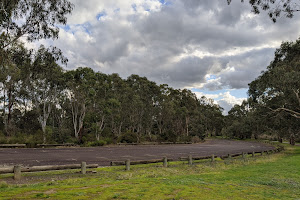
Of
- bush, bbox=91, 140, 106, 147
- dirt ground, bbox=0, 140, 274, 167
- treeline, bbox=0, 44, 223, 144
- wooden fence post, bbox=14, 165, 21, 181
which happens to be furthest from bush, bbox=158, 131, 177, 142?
wooden fence post, bbox=14, 165, 21, 181

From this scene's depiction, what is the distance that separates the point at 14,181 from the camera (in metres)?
9.15

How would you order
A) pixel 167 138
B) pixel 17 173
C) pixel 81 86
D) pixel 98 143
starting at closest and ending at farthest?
pixel 17 173, pixel 98 143, pixel 81 86, pixel 167 138

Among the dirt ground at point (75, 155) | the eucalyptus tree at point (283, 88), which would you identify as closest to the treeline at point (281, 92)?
the eucalyptus tree at point (283, 88)

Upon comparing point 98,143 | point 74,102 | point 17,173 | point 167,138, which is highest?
point 74,102

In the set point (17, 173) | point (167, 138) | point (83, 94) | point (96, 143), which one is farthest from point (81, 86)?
point (17, 173)

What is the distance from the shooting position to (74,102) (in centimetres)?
3859

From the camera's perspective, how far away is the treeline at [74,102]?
3136cm

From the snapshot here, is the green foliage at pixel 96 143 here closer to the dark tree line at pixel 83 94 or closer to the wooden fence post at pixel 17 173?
the dark tree line at pixel 83 94

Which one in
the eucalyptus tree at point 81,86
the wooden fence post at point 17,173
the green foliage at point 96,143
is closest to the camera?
the wooden fence post at point 17,173

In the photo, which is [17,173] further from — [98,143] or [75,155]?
[98,143]

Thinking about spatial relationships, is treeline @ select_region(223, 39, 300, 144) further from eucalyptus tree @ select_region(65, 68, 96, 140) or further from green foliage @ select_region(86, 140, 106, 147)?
eucalyptus tree @ select_region(65, 68, 96, 140)

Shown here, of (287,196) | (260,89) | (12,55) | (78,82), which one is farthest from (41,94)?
(287,196)

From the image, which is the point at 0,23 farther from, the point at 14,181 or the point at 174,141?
the point at 174,141

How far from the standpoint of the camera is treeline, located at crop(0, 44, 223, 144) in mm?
31359
